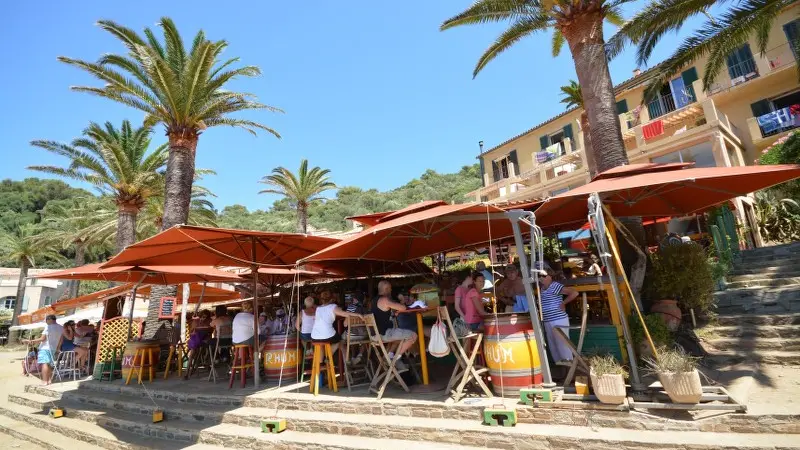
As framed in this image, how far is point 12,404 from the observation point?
984 cm

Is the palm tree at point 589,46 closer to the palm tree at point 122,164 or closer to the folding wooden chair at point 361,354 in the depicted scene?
the folding wooden chair at point 361,354

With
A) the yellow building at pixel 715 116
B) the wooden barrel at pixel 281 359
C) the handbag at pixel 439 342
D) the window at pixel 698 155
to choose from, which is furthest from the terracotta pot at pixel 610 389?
the window at pixel 698 155

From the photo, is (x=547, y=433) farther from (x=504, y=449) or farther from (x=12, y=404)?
(x=12, y=404)

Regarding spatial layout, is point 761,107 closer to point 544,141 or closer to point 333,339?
point 544,141

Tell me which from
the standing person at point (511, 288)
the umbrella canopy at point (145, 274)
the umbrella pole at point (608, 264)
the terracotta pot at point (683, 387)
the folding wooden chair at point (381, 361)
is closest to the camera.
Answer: the terracotta pot at point (683, 387)

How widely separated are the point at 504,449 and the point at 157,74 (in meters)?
13.2

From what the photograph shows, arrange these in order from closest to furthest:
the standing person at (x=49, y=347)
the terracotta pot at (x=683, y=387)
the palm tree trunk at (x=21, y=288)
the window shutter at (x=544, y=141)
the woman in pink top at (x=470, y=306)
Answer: the terracotta pot at (x=683, y=387), the woman in pink top at (x=470, y=306), the standing person at (x=49, y=347), the window shutter at (x=544, y=141), the palm tree trunk at (x=21, y=288)

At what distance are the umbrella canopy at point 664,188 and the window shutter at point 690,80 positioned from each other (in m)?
15.9

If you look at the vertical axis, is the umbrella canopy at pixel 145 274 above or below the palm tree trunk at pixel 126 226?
below

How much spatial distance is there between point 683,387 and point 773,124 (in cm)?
1910

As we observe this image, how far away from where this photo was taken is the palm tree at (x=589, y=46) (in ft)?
25.6

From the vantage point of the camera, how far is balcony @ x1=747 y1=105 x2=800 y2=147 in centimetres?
1591

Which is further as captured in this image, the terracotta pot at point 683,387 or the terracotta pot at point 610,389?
the terracotta pot at point 610,389

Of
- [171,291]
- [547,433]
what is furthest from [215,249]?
[171,291]
